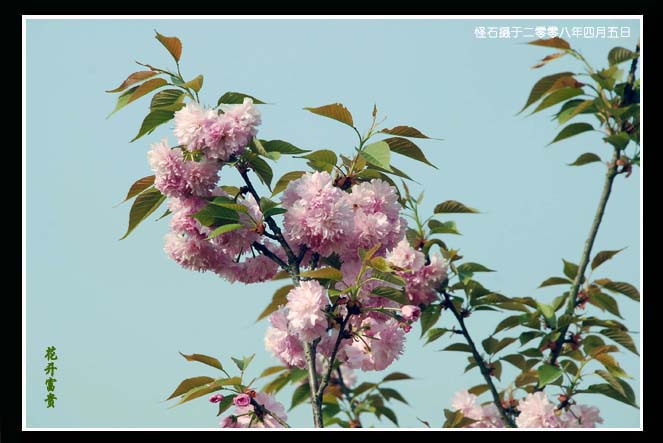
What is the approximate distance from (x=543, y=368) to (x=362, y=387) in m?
0.82

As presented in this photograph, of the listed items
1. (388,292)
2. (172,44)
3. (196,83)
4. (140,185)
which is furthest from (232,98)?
(388,292)

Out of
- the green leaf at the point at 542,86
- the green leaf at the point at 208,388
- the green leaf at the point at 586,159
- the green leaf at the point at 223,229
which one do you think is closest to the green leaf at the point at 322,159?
the green leaf at the point at 223,229

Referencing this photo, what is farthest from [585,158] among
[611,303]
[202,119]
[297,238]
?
[202,119]

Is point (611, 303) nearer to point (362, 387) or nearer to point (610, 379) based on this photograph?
point (610, 379)

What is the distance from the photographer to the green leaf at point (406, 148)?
2.08 metres

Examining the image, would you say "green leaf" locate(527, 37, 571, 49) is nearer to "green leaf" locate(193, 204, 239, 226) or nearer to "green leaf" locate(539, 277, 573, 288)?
"green leaf" locate(539, 277, 573, 288)

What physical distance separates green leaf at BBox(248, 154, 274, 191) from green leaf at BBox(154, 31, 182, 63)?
34 centimetres

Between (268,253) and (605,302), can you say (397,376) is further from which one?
(268,253)

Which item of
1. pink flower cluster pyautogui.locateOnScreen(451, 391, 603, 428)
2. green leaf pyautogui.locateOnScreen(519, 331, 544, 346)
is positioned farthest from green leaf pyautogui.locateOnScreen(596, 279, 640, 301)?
pink flower cluster pyautogui.locateOnScreen(451, 391, 603, 428)

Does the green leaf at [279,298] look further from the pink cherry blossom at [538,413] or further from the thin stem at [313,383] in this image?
the pink cherry blossom at [538,413]

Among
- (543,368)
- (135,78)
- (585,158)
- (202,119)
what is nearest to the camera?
(202,119)

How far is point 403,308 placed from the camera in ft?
6.31

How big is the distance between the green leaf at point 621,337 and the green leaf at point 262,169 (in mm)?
1134

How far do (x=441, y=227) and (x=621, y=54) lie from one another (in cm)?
74
